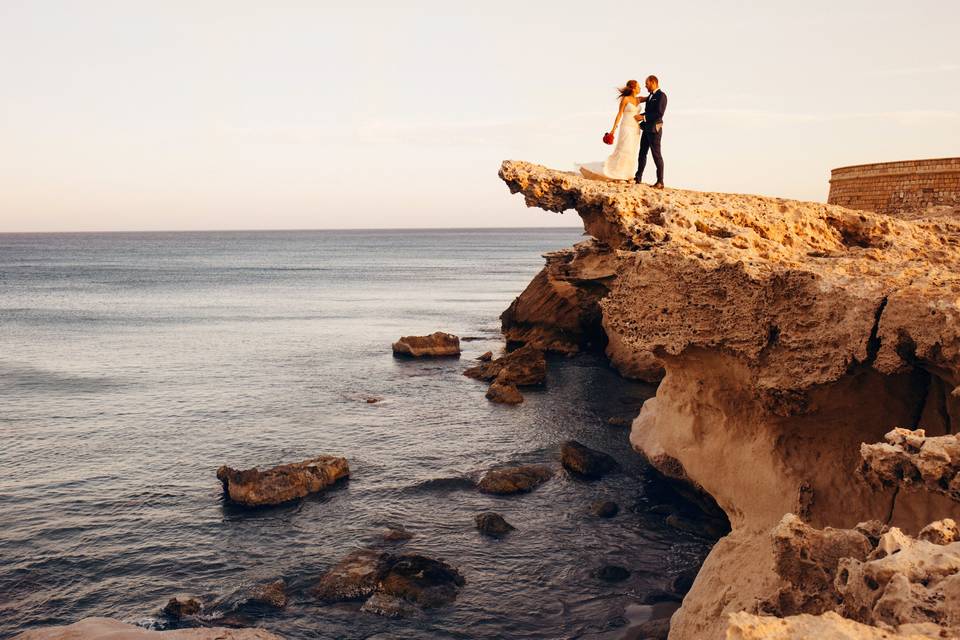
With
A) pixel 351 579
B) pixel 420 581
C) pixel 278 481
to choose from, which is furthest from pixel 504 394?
pixel 351 579

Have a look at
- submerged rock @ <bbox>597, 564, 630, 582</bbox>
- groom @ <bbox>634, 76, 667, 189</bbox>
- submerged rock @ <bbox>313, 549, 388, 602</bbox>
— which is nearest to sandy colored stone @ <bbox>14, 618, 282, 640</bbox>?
submerged rock @ <bbox>313, 549, 388, 602</bbox>

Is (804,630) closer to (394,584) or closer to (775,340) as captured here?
(775,340)

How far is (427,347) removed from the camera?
1410 inches

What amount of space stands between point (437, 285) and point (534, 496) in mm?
63649

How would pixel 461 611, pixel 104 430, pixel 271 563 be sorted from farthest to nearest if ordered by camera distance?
1. pixel 104 430
2. pixel 271 563
3. pixel 461 611

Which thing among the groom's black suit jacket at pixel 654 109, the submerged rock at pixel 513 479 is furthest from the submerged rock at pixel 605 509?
the groom's black suit jacket at pixel 654 109

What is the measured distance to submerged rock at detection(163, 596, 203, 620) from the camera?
12656mm

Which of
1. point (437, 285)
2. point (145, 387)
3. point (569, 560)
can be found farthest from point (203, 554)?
point (437, 285)

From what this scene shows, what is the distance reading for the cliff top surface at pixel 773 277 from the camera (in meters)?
8.38

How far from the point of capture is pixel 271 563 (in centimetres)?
1450

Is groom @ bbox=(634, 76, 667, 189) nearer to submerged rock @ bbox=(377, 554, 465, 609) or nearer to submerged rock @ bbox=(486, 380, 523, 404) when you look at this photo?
submerged rock @ bbox=(377, 554, 465, 609)

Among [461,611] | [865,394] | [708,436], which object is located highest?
[865,394]

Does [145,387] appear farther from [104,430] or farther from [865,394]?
[865,394]

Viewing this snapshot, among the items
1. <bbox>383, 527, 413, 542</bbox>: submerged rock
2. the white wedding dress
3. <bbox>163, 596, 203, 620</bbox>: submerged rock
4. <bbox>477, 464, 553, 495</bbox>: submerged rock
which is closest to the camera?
<bbox>163, 596, 203, 620</bbox>: submerged rock
